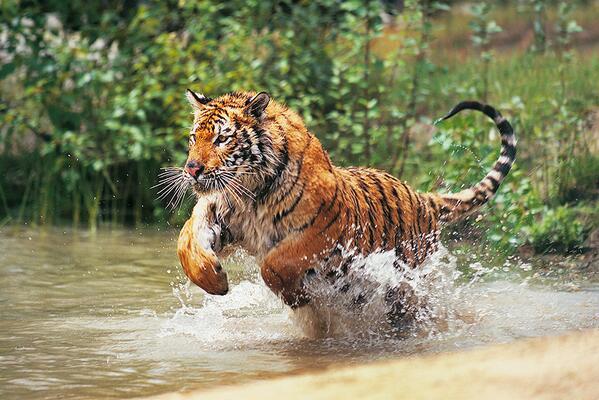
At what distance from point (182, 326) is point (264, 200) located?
0.86 metres

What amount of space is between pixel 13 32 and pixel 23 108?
635mm

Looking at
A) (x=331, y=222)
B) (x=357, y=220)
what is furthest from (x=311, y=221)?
(x=357, y=220)

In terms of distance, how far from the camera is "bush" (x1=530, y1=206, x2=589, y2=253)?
6680 mm

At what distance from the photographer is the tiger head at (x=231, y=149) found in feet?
14.8

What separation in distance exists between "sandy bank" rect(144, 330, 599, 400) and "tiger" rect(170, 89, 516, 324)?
529 mm

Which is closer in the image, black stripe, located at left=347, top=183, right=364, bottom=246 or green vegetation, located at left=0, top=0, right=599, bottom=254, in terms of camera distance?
black stripe, located at left=347, top=183, right=364, bottom=246

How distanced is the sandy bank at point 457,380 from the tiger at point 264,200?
1.73ft

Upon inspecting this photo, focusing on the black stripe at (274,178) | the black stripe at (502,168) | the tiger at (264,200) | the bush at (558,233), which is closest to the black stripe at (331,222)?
the tiger at (264,200)

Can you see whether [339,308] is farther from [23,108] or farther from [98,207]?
[23,108]

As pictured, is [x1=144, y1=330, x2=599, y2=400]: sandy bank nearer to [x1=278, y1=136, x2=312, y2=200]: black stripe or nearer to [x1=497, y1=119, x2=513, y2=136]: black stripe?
[x1=278, y1=136, x2=312, y2=200]: black stripe

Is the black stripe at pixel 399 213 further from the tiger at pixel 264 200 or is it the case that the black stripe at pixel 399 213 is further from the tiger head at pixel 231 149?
the tiger head at pixel 231 149

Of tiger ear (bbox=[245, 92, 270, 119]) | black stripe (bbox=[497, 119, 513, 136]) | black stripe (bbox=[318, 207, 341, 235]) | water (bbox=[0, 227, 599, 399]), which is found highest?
tiger ear (bbox=[245, 92, 270, 119])

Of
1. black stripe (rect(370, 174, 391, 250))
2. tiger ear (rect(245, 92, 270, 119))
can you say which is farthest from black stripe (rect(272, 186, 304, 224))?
black stripe (rect(370, 174, 391, 250))

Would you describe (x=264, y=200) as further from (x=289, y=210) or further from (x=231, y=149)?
(x=231, y=149)
